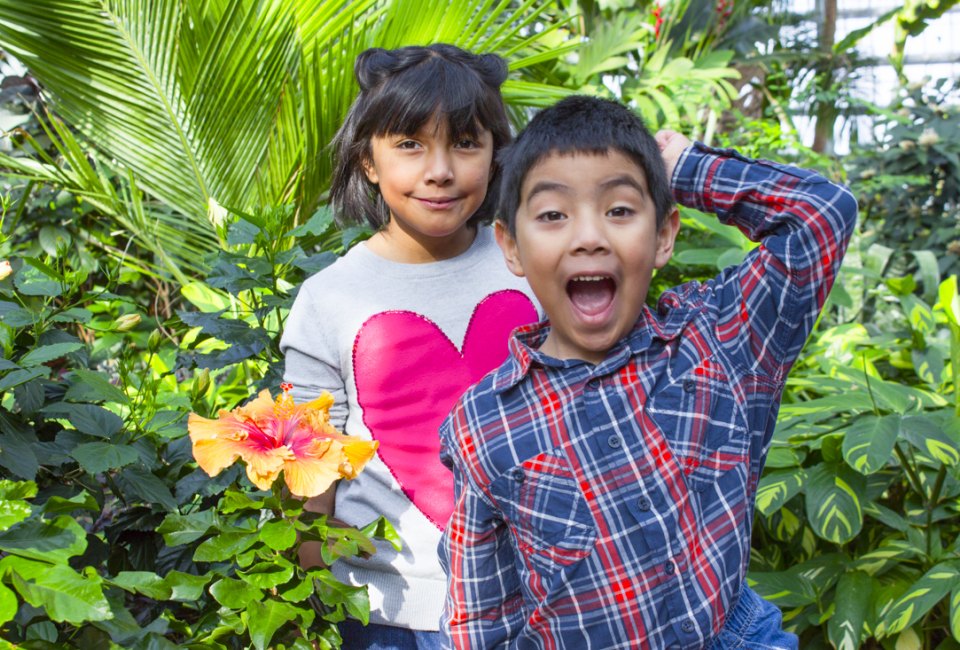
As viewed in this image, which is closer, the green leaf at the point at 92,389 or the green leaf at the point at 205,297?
the green leaf at the point at 92,389

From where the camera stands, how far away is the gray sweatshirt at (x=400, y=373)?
4.95 ft

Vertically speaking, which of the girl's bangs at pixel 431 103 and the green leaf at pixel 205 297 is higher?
the girl's bangs at pixel 431 103

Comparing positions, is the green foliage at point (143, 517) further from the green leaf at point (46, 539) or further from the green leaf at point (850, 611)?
the green leaf at point (850, 611)

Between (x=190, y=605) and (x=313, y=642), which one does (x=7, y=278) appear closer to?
(x=190, y=605)

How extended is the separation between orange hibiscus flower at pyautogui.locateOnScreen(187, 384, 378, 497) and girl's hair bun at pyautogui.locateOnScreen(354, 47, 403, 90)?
56 centimetres

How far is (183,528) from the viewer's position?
1.45m

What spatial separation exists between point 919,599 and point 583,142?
4.60 ft

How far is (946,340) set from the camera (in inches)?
125

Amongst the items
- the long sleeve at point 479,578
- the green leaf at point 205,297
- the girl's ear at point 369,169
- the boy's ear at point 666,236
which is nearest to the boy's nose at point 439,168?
the girl's ear at point 369,169

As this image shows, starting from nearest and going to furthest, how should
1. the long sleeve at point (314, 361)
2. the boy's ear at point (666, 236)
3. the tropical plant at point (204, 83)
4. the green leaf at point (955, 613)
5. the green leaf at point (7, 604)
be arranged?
the green leaf at point (7, 604)
the boy's ear at point (666, 236)
the long sleeve at point (314, 361)
the green leaf at point (955, 613)
the tropical plant at point (204, 83)

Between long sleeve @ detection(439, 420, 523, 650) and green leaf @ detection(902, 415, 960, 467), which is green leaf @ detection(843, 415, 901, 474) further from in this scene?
long sleeve @ detection(439, 420, 523, 650)

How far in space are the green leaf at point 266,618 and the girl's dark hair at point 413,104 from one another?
696 millimetres

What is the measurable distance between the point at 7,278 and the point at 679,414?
1.31 m

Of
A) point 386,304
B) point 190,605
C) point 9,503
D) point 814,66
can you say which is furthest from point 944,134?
point 814,66
